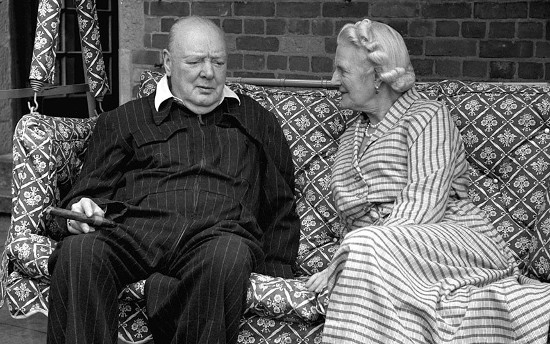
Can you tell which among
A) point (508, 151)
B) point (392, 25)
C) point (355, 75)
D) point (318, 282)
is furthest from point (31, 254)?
point (392, 25)

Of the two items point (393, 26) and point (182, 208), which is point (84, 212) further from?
point (393, 26)

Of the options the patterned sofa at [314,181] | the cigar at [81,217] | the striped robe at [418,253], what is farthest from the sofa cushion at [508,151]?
the cigar at [81,217]

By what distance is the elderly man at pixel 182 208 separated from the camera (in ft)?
9.46

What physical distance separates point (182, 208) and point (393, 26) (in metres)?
1.89

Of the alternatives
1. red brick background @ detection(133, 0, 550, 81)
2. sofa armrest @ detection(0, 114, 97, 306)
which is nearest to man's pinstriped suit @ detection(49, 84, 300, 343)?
sofa armrest @ detection(0, 114, 97, 306)

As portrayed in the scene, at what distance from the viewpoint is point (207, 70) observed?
341 centimetres

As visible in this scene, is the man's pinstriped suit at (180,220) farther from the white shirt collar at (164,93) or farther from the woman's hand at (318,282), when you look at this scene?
the woman's hand at (318,282)

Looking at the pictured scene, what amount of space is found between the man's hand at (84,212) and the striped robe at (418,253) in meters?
0.85

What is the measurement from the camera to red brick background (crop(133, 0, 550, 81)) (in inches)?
174

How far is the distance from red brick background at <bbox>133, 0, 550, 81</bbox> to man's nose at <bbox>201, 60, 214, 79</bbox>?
1.42m

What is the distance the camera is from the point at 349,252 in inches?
106

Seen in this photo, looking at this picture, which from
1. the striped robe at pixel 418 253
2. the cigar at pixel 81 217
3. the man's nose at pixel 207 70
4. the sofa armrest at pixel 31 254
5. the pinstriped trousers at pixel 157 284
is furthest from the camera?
the man's nose at pixel 207 70

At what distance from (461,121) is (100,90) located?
159cm

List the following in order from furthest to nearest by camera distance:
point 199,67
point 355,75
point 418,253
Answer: point 199,67 < point 355,75 < point 418,253
